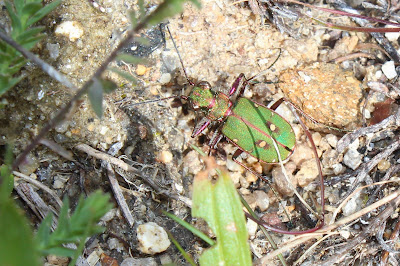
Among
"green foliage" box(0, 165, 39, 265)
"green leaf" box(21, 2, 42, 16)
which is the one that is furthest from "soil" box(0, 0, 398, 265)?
"green foliage" box(0, 165, 39, 265)

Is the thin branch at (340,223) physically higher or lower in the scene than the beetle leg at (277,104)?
lower

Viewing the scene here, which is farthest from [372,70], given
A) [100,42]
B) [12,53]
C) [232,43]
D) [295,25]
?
[12,53]

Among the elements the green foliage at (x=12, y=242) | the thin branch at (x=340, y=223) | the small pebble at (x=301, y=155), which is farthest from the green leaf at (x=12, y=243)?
the small pebble at (x=301, y=155)

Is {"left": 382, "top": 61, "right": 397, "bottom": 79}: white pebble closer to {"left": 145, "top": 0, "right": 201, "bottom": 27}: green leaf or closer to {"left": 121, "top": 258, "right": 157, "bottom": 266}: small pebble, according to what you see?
{"left": 121, "top": 258, "right": 157, "bottom": 266}: small pebble

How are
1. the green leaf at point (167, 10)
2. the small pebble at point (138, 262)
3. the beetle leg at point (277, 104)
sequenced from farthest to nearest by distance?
the beetle leg at point (277, 104) < the small pebble at point (138, 262) < the green leaf at point (167, 10)

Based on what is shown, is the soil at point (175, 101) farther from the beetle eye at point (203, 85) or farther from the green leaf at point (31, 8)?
the green leaf at point (31, 8)

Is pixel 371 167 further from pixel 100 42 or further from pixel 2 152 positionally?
pixel 2 152
